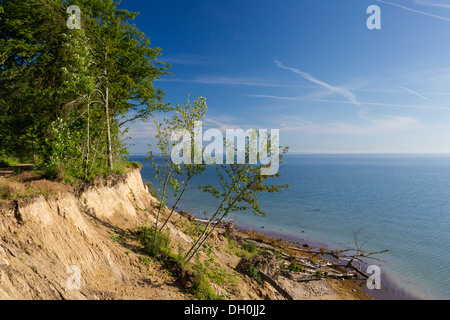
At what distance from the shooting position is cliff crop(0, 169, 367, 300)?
6.32m

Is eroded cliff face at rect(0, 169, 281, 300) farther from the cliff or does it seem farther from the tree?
the tree

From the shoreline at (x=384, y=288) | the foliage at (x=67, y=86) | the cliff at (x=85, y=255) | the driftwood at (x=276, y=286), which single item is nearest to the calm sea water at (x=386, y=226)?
→ the shoreline at (x=384, y=288)

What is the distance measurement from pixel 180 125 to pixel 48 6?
10991mm

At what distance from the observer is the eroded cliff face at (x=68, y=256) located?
6.16 m

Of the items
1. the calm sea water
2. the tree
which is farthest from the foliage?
the calm sea water

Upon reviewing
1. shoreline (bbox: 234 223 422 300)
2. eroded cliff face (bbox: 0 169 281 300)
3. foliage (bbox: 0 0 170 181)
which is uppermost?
foliage (bbox: 0 0 170 181)

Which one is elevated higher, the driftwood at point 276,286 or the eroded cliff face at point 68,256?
the eroded cliff face at point 68,256

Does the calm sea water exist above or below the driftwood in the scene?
below

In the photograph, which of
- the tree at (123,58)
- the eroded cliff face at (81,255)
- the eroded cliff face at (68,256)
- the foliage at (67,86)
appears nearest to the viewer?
the eroded cliff face at (68,256)

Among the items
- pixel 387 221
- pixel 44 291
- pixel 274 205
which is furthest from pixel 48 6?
pixel 387 221

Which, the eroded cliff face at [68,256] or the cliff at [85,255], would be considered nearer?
the eroded cliff face at [68,256]

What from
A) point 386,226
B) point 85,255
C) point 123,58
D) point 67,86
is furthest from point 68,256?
point 386,226

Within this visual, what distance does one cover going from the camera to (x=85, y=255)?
28.0ft

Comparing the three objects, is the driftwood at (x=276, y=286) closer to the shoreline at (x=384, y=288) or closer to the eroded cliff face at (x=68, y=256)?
the eroded cliff face at (x=68, y=256)
